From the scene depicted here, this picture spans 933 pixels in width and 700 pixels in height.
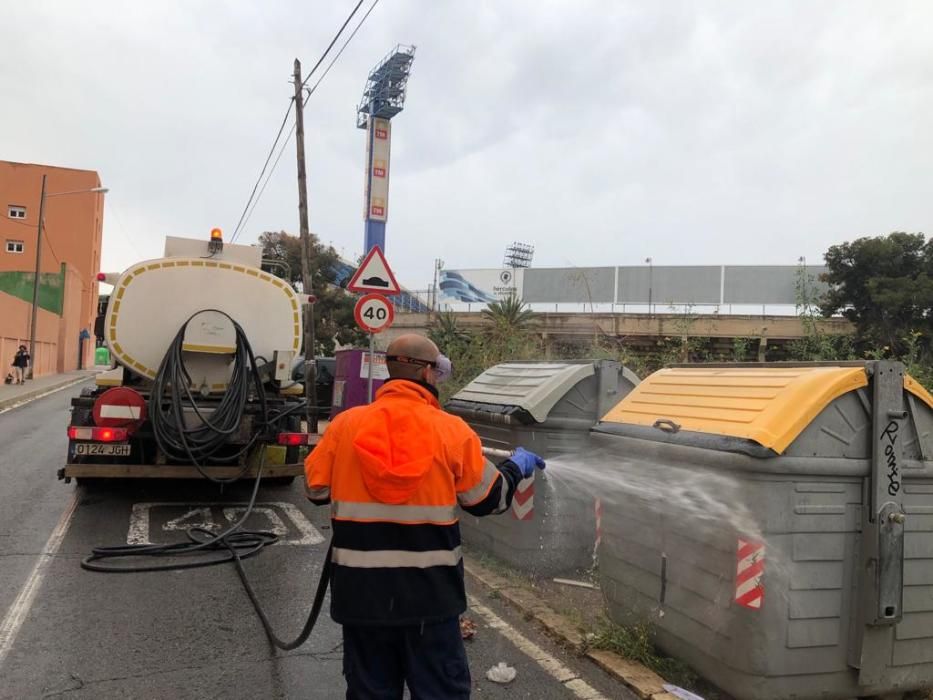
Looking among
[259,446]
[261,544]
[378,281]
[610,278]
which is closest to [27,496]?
[259,446]

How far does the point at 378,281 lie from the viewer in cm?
847

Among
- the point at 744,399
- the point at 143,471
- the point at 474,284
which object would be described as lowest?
the point at 143,471

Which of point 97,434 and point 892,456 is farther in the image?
point 97,434

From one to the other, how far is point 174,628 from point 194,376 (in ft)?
12.4

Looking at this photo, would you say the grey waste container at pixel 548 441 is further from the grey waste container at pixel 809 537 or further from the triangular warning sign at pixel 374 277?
the triangular warning sign at pixel 374 277

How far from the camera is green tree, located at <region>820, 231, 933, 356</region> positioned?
85.1 feet

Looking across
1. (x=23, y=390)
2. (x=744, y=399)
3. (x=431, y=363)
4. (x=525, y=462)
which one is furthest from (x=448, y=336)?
(x=23, y=390)

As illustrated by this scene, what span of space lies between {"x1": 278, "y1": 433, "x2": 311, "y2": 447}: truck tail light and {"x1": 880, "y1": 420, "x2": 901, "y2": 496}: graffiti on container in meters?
5.58

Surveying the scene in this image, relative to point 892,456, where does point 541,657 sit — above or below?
below

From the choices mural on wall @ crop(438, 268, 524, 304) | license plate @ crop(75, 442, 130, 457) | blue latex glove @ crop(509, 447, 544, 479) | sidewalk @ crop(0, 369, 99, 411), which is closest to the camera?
blue latex glove @ crop(509, 447, 544, 479)

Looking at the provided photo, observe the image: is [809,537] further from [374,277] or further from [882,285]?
[882,285]

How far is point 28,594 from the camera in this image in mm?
4734

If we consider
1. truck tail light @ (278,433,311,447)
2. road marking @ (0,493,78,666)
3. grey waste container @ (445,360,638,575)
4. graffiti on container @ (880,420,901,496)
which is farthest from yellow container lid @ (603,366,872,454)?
truck tail light @ (278,433,311,447)

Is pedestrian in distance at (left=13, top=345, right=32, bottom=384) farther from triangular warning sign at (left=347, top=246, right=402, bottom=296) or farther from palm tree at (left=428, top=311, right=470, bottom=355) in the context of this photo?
triangular warning sign at (left=347, top=246, right=402, bottom=296)
